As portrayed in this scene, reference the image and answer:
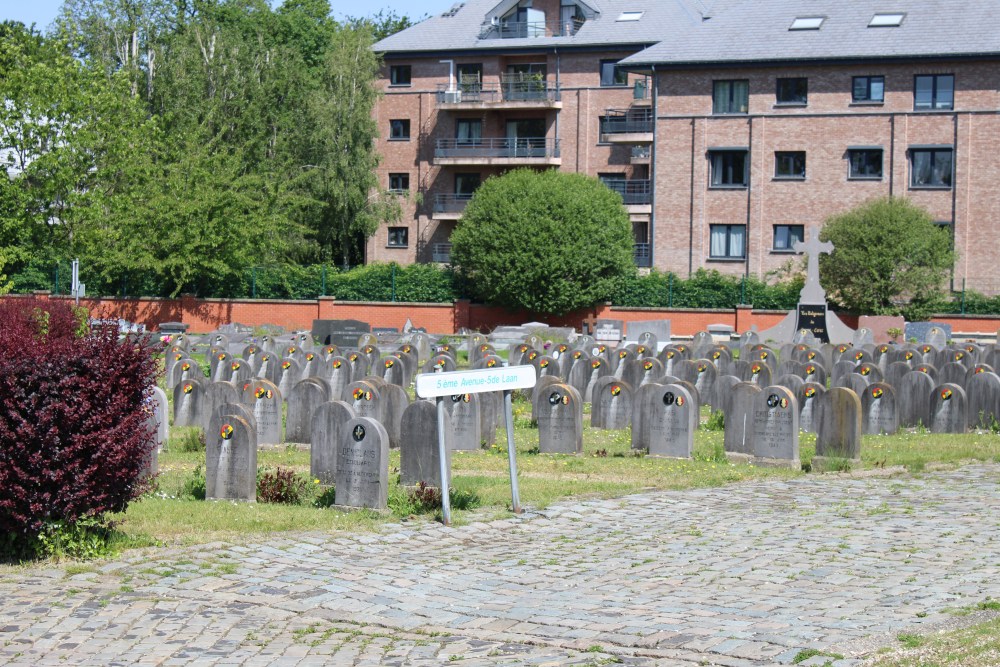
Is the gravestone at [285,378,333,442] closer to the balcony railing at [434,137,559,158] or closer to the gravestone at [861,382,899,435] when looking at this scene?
the gravestone at [861,382,899,435]

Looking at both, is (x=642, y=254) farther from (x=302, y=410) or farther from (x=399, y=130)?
(x=302, y=410)

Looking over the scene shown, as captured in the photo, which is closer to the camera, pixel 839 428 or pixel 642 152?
pixel 839 428

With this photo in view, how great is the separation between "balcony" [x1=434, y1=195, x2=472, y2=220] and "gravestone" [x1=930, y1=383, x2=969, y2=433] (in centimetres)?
4288

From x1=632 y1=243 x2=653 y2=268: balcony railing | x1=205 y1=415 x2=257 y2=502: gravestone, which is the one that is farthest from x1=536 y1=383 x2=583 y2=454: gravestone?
x1=632 y1=243 x2=653 y2=268: balcony railing

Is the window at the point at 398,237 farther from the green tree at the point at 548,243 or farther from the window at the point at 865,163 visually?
the window at the point at 865,163

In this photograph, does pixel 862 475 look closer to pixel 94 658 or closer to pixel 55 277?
pixel 94 658

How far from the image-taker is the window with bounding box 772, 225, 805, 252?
5394cm

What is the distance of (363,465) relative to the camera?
1329 cm

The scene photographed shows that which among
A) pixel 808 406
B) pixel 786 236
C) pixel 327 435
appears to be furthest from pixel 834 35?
pixel 327 435

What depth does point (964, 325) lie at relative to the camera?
4834 centimetres

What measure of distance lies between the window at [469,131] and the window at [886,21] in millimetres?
19028

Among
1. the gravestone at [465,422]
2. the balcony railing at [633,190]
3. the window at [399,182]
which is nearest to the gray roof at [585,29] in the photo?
the window at [399,182]

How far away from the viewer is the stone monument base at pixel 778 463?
17.4 m

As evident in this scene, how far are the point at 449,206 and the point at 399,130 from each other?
495cm
